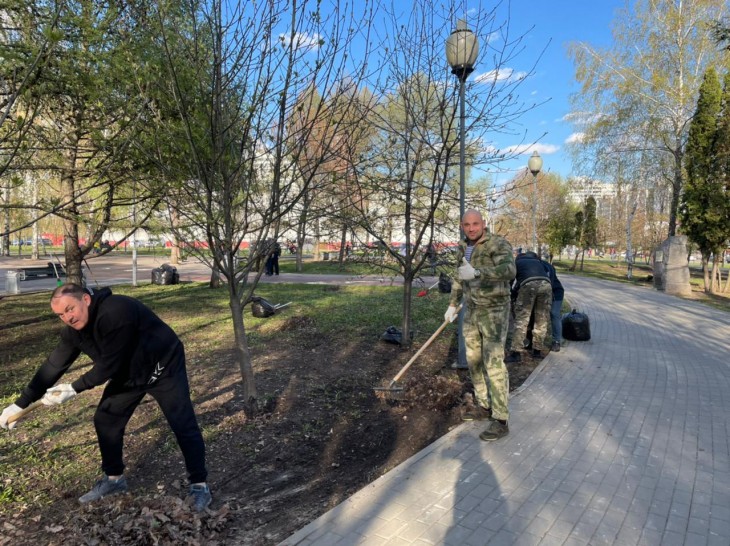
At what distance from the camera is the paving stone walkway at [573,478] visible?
8.64 ft

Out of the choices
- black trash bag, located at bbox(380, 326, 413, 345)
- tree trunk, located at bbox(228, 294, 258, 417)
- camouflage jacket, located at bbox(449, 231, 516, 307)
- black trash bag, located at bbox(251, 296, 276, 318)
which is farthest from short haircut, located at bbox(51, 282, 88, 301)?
black trash bag, located at bbox(251, 296, 276, 318)

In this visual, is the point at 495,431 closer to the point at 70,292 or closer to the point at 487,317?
the point at 487,317

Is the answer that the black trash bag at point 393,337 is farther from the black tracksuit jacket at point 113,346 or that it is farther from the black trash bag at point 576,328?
the black tracksuit jacket at point 113,346

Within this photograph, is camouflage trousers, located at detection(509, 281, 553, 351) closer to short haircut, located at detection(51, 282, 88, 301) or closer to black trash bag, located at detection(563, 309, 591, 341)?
black trash bag, located at detection(563, 309, 591, 341)

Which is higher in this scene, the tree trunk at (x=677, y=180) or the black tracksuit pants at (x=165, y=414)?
the tree trunk at (x=677, y=180)

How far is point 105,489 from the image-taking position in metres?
3.06

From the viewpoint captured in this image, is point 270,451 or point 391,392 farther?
point 391,392

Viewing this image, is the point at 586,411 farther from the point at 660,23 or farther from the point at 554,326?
the point at 660,23

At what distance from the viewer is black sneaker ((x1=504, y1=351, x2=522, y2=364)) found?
6473 mm

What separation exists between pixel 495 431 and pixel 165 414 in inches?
99.8

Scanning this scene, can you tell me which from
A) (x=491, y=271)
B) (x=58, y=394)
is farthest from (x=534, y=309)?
(x=58, y=394)

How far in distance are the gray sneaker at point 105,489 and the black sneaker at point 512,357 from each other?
4877 mm

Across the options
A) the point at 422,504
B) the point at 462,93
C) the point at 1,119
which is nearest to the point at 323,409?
the point at 422,504

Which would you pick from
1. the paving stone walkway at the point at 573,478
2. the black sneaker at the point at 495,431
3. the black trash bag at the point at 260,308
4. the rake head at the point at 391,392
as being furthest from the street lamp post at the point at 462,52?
the black trash bag at the point at 260,308
